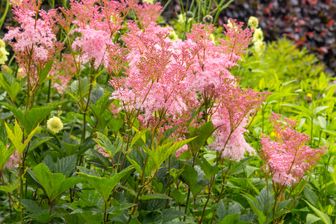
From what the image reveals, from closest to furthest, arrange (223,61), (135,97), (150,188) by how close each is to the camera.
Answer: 1. (135,97)
2. (223,61)
3. (150,188)

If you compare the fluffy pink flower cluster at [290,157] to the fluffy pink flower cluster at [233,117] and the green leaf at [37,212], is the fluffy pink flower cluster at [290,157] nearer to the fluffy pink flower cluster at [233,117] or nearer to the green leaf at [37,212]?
the fluffy pink flower cluster at [233,117]

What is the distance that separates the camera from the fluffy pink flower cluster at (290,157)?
1820 millimetres

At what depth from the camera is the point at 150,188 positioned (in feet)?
6.42

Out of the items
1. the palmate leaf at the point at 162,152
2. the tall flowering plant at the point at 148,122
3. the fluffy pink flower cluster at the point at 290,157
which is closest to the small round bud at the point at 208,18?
the tall flowering plant at the point at 148,122

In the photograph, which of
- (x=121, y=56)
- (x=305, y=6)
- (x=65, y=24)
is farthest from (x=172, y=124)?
(x=305, y=6)

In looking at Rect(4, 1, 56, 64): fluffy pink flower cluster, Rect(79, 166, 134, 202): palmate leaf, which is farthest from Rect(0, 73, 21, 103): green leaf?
Rect(79, 166, 134, 202): palmate leaf

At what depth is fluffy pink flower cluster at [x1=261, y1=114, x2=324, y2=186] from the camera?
1820mm

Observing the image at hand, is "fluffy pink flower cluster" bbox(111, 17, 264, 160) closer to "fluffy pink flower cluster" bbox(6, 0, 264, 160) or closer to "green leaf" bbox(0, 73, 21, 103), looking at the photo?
"fluffy pink flower cluster" bbox(6, 0, 264, 160)

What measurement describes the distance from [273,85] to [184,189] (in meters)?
0.98

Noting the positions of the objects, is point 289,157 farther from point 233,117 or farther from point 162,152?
point 162,152

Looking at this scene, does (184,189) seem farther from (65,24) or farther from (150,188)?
(65,24)

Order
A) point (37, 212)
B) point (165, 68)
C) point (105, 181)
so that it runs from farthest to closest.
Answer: point (37, 212) → point (165, 68) → point (105, 181)

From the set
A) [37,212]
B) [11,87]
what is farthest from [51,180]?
[11,87]

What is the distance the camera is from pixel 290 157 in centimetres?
183
